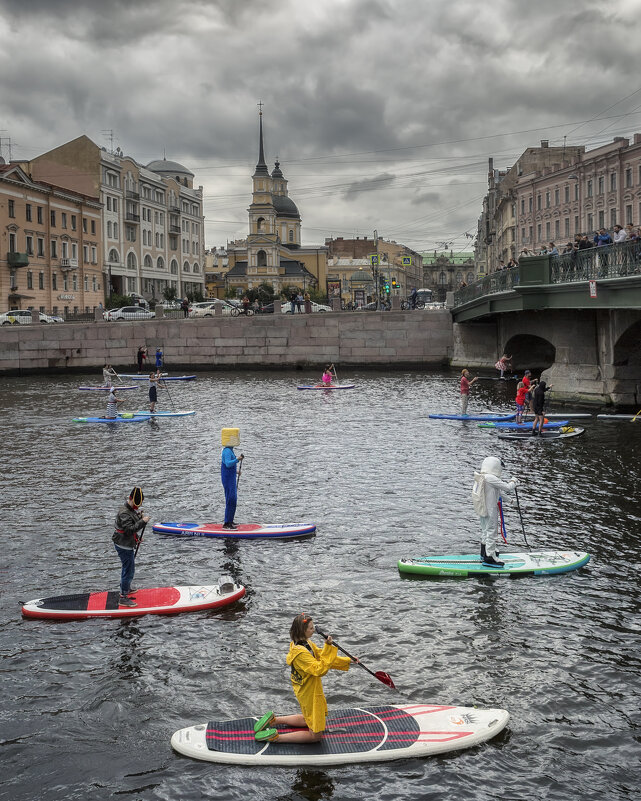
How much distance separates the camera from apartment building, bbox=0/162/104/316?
217 feet

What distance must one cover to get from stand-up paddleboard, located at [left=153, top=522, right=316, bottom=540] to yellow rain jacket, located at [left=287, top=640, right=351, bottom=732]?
720 cm

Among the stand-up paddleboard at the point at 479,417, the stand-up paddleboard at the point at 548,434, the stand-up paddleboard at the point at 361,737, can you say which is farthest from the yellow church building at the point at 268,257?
the stand-up paddleboard at the point at 361,737

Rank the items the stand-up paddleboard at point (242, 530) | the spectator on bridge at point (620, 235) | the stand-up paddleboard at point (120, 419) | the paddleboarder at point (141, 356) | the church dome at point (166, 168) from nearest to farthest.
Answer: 1. the stand-up paddleboard at point (242, 530)
2. the spectator on bridge at point (620, 235)
3. the stand-up paddleboard at point (120, 419)
4. the paddleboarder at point (141, 356)
5. the church dome at point (166, 168)

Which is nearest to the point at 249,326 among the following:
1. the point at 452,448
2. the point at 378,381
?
the point at 378,381

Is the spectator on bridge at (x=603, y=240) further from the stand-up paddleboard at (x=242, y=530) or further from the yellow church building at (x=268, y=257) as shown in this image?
the yellow church building at (x=268, y=257)

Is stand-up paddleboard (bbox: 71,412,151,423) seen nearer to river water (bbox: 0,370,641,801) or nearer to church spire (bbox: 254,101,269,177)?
river water (bbox: 0,370,641,801)

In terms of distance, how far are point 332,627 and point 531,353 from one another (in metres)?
39.9

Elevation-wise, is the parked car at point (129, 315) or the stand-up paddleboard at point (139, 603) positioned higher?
the parked car at point (129, 315)

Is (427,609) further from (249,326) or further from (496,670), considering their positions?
(249,326)

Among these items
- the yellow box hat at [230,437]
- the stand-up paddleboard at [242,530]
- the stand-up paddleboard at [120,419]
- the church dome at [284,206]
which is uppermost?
the church dome at [284,206]

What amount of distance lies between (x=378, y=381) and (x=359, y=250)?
476 ft

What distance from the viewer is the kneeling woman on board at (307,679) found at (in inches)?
333

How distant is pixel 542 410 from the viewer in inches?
1083

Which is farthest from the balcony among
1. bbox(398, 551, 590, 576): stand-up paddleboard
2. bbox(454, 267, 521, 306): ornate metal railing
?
bbox(398, 551, 590, 576): stand-up paddleboard
